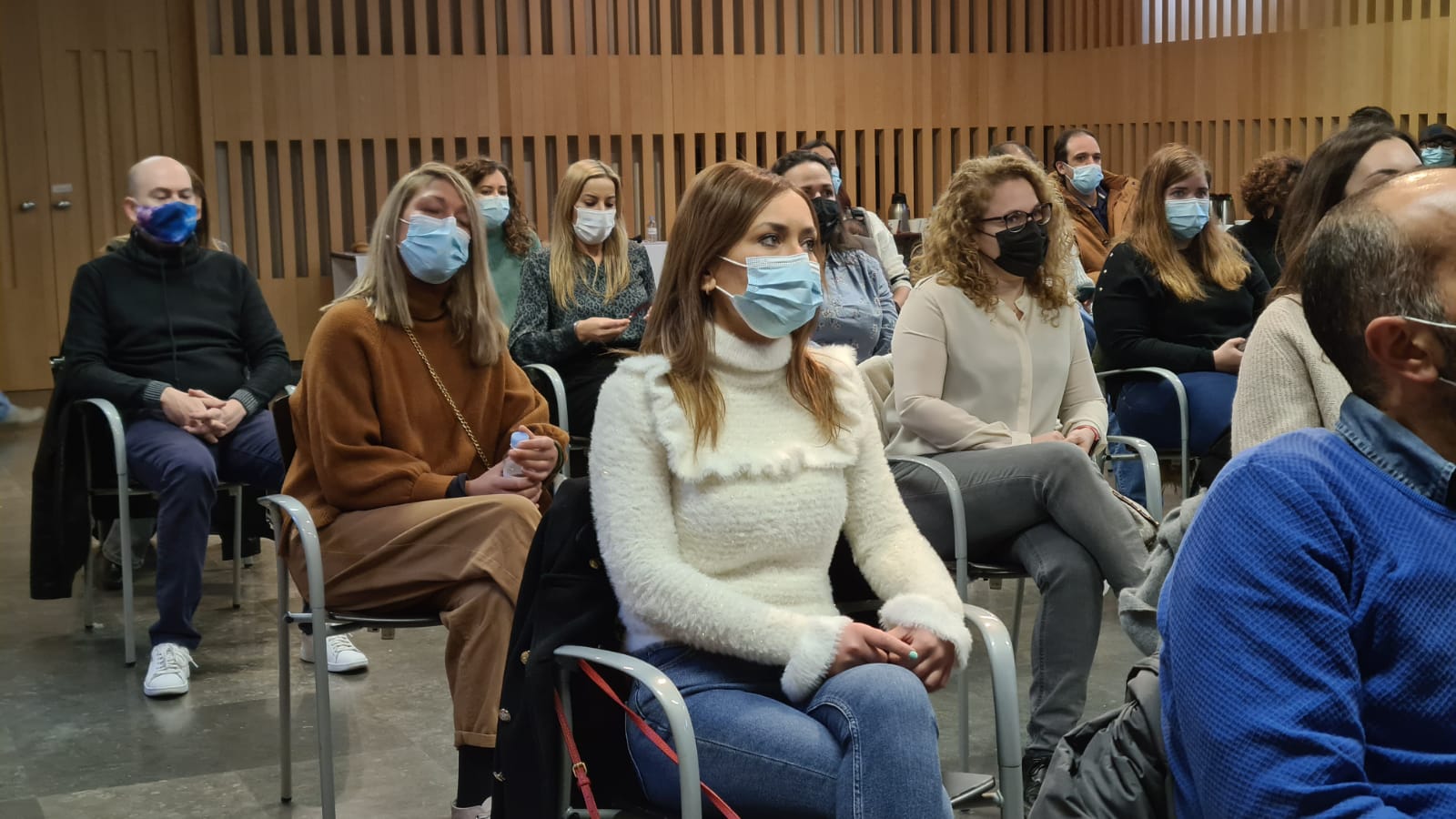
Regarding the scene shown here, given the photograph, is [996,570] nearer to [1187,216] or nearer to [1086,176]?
[1187,216]

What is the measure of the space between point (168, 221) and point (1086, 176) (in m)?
4.02

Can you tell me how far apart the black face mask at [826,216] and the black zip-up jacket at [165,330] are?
1.69 metres

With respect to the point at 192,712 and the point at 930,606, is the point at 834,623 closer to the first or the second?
the point at 930,606

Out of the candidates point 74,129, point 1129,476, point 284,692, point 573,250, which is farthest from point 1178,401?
point 74,129

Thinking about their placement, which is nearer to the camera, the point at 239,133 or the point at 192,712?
the point at 192,712

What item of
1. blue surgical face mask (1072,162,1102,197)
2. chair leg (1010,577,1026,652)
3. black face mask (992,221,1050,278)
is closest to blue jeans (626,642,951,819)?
black face mask (992,221,1050,278)

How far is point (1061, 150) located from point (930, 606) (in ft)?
16.7

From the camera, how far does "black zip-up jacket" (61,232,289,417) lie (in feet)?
14.9

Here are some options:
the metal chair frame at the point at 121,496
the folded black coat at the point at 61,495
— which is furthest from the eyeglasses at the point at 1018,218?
the folded black coat at the point at 61,495

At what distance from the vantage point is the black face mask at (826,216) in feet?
16.5

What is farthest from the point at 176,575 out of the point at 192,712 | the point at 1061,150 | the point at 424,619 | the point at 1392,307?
the point at 1061,150

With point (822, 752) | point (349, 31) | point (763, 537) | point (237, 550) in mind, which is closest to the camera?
point (822, 752)

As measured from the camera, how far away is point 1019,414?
374cm

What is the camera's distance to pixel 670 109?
35.0 feet
